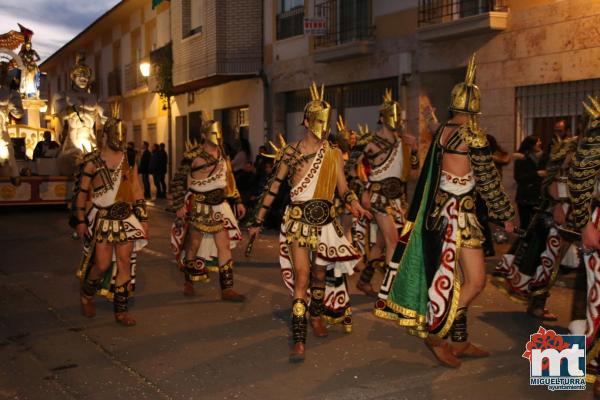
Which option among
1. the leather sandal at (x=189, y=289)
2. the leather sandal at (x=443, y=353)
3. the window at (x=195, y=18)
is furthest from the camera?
the window at (x=195, y=18)

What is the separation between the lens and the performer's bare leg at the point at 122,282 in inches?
275

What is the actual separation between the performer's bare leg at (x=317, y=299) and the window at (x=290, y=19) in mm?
14727

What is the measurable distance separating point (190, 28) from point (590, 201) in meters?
22.5

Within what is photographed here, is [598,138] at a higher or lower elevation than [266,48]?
lower

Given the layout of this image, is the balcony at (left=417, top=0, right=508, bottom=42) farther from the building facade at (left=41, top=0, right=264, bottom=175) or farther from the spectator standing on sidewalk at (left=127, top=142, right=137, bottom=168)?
the spectator standing on sidewalk at (left=127, top=142, right=137, bottom=168)

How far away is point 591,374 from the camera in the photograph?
15.8 ft

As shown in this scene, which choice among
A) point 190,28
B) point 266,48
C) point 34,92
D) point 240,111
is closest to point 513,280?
point 266,48

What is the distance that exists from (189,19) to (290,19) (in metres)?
6.16

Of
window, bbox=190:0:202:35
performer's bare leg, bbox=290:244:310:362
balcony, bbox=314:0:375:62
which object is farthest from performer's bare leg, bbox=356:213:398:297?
window, bbox=190:0:202:35

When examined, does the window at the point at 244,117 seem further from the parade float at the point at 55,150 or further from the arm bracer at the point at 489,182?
the arm bracer at the point at 489,182

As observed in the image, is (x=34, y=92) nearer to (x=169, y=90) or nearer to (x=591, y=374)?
(x=169, y=90)

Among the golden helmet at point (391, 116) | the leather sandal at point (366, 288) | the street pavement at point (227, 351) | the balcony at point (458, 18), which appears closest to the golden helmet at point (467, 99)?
the street pavement at point (227, 351)

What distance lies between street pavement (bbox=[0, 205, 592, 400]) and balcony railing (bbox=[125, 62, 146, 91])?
2520cm

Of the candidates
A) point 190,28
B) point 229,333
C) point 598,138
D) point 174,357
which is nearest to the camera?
point 598,138
